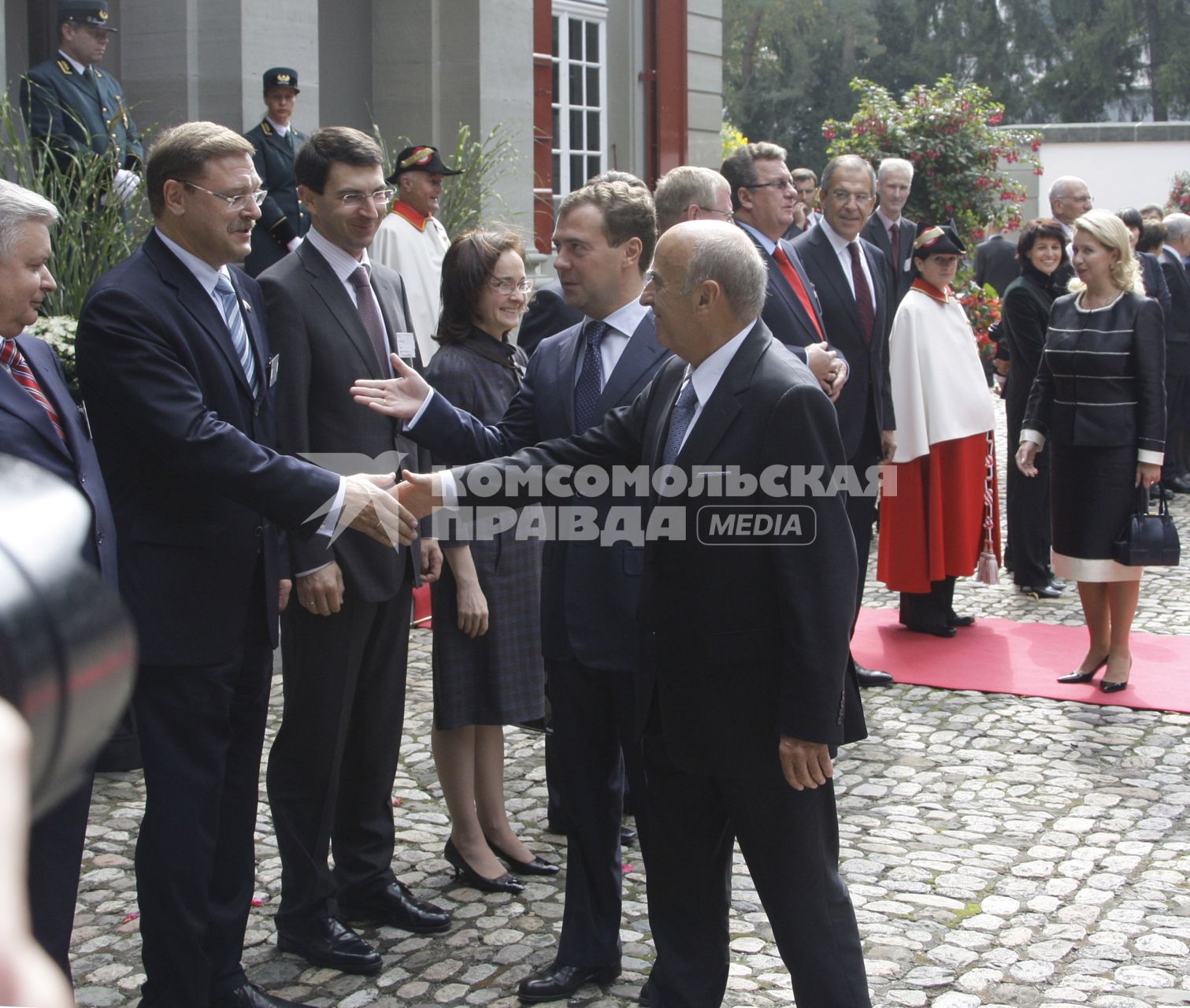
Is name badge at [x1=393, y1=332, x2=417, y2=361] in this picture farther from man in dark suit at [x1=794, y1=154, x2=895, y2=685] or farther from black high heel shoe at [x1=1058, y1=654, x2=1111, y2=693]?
black high heel shoe at [x1=1058, y1=654, x2=1111, y2=693]

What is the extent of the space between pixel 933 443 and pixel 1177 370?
222 inches

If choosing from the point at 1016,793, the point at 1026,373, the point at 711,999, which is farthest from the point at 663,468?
the point at 1026,373

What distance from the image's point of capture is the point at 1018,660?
24.4 feet

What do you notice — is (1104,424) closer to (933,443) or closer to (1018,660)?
(933,443)

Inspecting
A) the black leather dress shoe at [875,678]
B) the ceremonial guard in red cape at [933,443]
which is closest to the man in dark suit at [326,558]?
the black leather dress shoe at [875,678]

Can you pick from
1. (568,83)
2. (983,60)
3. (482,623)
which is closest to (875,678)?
(482,623)

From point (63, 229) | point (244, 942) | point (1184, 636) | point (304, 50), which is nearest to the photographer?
point (244, 942)

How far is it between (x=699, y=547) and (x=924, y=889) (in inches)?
73.6

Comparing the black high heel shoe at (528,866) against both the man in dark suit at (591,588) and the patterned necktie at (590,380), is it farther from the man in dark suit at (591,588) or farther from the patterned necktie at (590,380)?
the patterned necktie at (590,380)

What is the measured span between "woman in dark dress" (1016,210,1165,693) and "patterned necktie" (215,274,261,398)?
4.44m

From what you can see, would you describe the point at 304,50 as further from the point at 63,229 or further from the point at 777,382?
the point at 777,382

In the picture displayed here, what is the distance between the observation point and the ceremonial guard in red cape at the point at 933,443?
777cm

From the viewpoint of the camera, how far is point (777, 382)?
317 centimetres

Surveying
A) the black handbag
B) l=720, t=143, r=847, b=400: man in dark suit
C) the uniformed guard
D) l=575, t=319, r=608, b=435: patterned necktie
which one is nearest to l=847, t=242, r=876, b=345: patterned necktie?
l=720, t=143, r=847, b=400: man in dark suit
